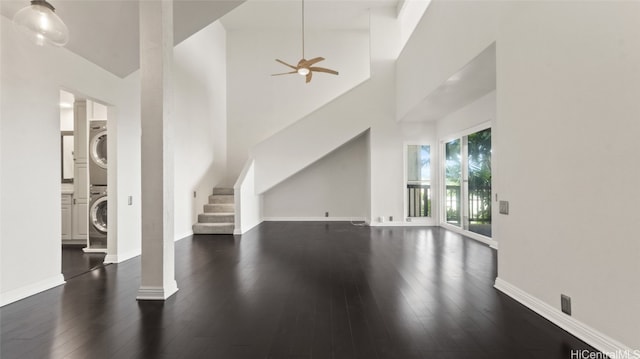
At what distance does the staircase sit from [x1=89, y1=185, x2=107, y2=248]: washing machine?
5.99 ft

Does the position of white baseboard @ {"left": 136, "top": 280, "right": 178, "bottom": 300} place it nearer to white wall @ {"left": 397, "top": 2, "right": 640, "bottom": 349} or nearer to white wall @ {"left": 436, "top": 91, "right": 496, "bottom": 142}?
white wall @ {"left": 397, "top": 2, "right": 640, "bottom": 349}

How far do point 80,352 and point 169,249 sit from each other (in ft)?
3.79

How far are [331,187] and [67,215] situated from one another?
19.3ft

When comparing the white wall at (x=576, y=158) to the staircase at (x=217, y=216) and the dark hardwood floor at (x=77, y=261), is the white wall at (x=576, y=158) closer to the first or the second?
the dark hardwood floor at (x=77, y=261)

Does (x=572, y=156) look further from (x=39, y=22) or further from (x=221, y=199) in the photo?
(x=221, y=199)

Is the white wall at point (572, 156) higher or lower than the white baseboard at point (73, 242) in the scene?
higher

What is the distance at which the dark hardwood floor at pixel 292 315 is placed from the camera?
2059mm

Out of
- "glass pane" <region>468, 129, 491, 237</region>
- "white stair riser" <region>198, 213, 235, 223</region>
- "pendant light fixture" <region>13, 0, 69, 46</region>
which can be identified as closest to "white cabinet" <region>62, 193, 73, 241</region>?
"white stair riser" <region>198, 213, 235, 223</region>

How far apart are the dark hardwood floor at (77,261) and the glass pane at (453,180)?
21.7 feet

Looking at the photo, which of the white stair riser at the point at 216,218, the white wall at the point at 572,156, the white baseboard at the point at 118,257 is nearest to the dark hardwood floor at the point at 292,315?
the white baseboard at the point at 118,257

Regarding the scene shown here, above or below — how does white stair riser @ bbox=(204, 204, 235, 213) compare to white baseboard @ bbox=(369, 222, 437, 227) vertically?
above

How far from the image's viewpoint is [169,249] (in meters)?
3.10

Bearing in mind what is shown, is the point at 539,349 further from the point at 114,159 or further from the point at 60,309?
the point at 114,159

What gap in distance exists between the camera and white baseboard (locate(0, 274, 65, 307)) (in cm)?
283
